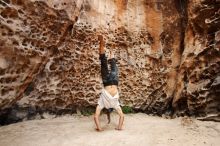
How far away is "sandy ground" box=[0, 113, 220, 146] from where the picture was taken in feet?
16.9

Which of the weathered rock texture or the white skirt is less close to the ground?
the weathered rock texture

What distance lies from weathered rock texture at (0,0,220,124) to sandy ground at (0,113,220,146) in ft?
1.25

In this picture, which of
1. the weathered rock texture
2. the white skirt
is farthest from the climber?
the weathered rock texture

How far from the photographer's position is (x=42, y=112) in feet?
21.1

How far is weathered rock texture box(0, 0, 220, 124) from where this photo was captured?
5.65m

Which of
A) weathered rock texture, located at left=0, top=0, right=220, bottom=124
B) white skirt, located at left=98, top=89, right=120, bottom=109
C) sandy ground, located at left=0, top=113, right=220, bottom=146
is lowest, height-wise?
sandy ground, located at left=0, top=113, right=220, bottom=146

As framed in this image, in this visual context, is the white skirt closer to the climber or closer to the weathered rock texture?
the climber

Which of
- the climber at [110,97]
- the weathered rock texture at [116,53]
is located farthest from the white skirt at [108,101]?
the weathered rock texture at [116,53]

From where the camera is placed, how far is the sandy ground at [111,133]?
5.14m

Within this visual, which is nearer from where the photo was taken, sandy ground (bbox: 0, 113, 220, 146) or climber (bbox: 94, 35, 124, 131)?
sandy ground (bbox: 0, 113, 220, 146)

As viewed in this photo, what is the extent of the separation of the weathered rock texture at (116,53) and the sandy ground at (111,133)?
0.38 metres

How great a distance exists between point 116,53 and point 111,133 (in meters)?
2.05

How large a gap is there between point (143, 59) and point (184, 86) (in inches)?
38.0

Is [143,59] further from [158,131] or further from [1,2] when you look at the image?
[1,2]
